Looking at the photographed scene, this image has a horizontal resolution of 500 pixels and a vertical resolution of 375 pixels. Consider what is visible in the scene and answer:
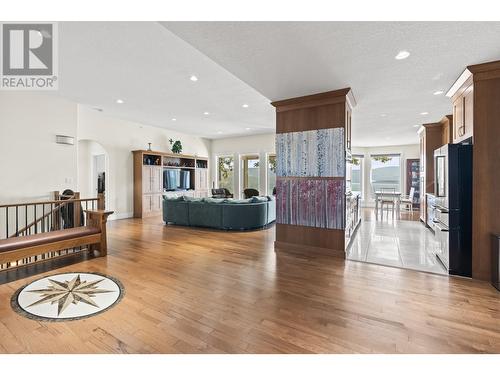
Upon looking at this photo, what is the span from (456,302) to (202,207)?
188 inches

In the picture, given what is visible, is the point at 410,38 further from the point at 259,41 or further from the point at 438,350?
the point at 438,350

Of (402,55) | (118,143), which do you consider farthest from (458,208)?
(118,143)

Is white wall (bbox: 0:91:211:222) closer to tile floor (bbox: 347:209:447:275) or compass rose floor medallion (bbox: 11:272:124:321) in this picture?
compass rose floor medallion (bbox: 11:272:124:321)

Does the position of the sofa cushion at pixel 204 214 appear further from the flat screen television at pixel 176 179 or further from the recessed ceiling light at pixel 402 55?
the recessed ceiling light at pixel 402 55

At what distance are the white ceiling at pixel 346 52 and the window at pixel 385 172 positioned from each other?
7.10 metres

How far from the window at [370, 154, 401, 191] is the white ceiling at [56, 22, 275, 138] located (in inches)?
242

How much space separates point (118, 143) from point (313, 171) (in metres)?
6.02

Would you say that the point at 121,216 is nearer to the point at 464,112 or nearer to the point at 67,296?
the point at 67,296

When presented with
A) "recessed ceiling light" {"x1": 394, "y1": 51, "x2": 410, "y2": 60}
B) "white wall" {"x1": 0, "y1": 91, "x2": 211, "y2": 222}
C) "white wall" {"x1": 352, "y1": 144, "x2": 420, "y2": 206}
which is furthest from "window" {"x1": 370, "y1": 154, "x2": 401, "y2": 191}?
"white wall" {"x1": 0, "y1": 91, "x2": 211, "y2": 222}

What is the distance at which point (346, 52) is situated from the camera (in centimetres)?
259

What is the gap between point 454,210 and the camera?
307 cm

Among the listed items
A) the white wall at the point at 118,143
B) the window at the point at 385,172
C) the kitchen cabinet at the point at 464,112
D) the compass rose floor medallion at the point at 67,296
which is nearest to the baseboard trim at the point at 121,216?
the white wall at the point at 118,143

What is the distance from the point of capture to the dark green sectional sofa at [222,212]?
5.62 meters

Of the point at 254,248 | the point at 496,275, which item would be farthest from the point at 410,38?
the point at 254,248
